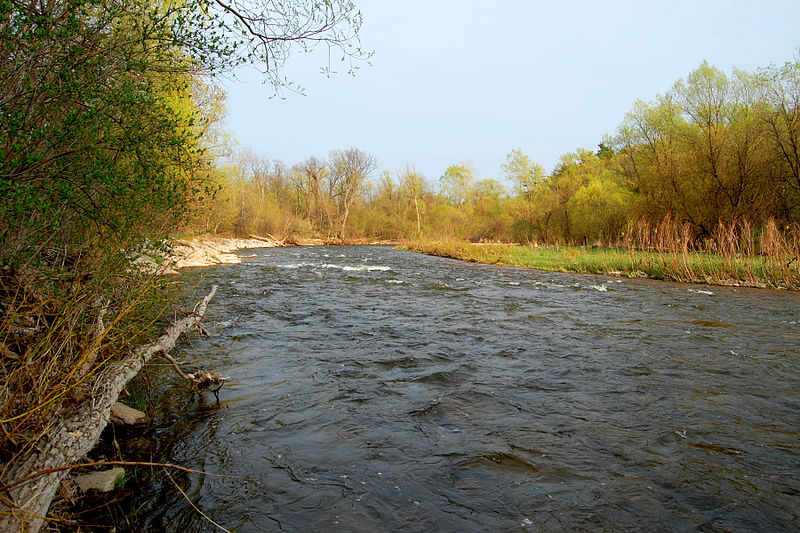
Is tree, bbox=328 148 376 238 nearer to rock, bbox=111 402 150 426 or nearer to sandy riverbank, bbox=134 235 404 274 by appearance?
sandy riverbank, bbox=134 235 404 274

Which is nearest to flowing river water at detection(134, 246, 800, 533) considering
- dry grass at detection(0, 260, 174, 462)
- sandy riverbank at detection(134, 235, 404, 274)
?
dry grass at detection(0, 260, 174, 462)

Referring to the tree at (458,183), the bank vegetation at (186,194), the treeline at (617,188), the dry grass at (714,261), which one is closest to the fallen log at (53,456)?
the bank vegetation at (186,194)

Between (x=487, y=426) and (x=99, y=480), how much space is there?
378 cm

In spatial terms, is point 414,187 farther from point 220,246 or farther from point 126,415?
point 126,415

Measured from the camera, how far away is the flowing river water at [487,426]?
3447 mm

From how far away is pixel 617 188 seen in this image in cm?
3506

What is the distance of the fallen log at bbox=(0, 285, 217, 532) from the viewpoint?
235 cm

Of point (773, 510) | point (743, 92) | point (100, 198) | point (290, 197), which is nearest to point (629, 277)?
point (743, 92)

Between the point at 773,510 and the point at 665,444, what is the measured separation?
1.07 m

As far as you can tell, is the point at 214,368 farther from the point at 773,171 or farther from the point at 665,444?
the point at 773,171

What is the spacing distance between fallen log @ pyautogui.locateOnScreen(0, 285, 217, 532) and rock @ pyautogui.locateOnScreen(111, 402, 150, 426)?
530mm

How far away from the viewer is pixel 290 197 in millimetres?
65875

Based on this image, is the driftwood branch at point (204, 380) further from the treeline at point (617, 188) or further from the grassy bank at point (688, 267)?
the grassy bank at point (688, 267)

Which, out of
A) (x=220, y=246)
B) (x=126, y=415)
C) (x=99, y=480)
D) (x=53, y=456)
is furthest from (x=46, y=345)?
(x=220, y=246)
